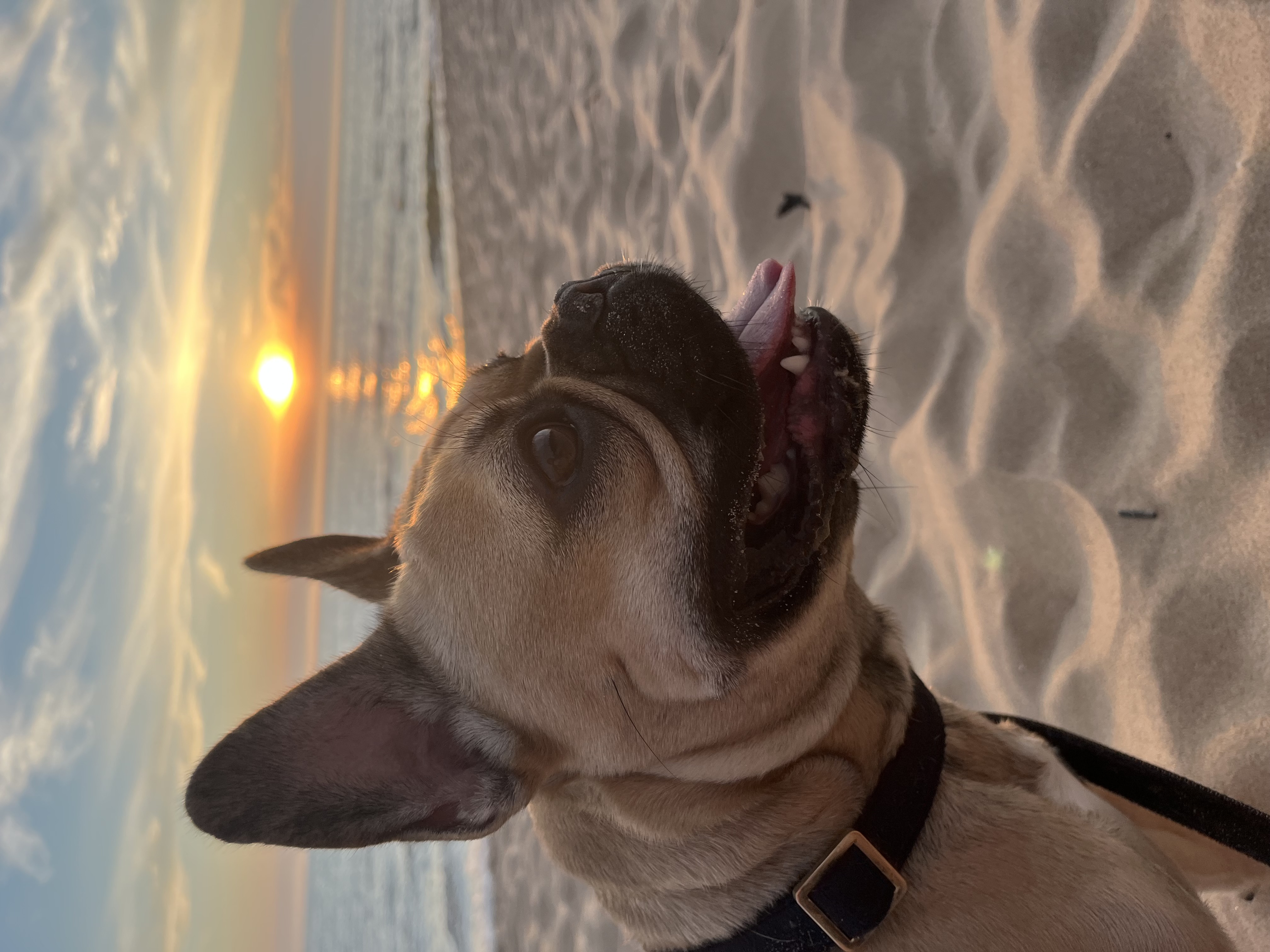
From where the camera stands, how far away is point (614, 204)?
4.71 m

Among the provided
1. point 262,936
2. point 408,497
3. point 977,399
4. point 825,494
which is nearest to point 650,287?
point 825,494

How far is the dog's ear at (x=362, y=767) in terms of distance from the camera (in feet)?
4.28

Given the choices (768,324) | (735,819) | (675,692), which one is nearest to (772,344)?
(768,324)

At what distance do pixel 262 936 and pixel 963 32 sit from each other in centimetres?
795

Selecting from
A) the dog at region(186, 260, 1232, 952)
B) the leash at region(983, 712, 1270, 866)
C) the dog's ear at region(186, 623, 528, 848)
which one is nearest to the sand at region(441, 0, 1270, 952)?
the leash at region(983, 712, 1270, 866)

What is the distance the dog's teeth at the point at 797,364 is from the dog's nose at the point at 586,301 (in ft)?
1.28

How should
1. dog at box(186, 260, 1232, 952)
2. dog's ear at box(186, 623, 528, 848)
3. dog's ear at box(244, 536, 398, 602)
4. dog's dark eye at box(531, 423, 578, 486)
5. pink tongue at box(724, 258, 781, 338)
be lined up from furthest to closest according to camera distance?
dog's ear at box(244, 536, 398, 602)
pink tongue at box(724, 258, 781, 338)
dog's dark eye at box(531, 423, 578, 486)
dog at box(186, 260, 1232, 952)
dog's ear at box(186, 623, 528, 848)

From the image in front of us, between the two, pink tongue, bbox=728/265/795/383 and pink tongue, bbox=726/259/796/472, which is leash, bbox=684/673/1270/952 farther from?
pink tongue, bbox=728/265/795/383

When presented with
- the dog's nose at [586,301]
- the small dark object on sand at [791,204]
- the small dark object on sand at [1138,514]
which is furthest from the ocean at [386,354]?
the small dark object on sand at [1138,514]

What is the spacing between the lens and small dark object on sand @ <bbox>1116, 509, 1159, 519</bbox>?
1902mm

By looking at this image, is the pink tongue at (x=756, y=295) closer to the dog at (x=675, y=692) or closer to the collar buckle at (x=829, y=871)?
the dog at (x=675, y=692)

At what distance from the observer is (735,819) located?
4.97 ft

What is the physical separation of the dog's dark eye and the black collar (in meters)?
0.82

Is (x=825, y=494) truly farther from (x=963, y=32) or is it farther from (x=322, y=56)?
(x=322, y=56)
